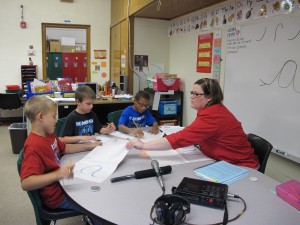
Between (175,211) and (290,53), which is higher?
(290,53)

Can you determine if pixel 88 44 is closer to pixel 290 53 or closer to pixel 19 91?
pixel 19 91

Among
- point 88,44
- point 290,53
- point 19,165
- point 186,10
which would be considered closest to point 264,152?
point 290,53

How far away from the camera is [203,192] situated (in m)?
1.18

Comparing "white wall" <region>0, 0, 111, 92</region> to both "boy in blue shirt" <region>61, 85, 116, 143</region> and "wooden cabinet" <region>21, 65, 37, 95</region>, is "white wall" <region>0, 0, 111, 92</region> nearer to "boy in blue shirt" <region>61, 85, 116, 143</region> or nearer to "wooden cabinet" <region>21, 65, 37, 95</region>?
"wooden cabinet" <region>21, 65, 37, 95</region>

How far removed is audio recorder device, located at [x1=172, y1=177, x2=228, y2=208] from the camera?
1.14 m

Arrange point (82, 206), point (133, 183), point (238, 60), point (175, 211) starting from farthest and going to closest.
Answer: point (238, 60) < point (133, 183) < point (82, 206) < point (175, 211)

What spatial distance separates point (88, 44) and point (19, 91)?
5.62 ft

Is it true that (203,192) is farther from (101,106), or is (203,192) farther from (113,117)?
(101,106)

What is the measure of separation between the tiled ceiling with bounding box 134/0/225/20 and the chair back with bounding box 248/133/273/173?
189 cm

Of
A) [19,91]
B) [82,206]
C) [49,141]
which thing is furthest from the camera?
[19,91]

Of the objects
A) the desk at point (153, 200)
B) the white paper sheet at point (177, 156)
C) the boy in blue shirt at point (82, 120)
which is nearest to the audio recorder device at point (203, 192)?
the desk at point (153, 200)

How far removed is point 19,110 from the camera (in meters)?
5.78

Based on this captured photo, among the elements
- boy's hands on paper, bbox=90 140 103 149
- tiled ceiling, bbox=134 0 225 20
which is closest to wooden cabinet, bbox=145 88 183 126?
tiled ceiling, bbox=134 0 225 20

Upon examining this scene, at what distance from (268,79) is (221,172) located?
1.28m
